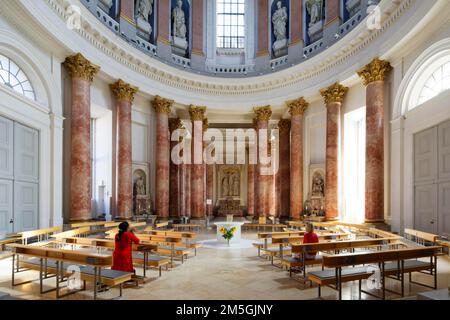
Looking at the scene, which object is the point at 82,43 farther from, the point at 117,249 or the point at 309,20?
the point at 309,20

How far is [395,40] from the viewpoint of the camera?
37.9 feet

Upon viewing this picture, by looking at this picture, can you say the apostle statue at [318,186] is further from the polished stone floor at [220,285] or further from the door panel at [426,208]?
the polished stone floor at [220,285]

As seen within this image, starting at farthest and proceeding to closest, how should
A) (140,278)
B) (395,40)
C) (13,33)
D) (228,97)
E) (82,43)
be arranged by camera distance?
1. (228,97)
2. (82,43)
3. (395,40)
4. (13,33)
5. (140,278)

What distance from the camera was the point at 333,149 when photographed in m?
15.8

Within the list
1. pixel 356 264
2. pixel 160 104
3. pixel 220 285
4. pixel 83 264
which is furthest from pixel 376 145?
pixel 83 264

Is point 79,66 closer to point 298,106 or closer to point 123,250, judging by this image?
point 123,250

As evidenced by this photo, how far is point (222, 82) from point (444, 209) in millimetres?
13594

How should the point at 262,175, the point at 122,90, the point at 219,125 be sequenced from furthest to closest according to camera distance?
the point at 219,125
the point at 262,175
the point at 122,90

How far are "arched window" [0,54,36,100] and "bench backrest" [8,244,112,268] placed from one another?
646 cm

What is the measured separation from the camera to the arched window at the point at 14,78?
999cm

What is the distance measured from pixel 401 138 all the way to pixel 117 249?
1078 centimetres

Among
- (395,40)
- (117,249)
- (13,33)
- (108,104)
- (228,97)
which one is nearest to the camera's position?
(117,249)

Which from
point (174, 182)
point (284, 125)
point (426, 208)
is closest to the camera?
point (426, 208)
